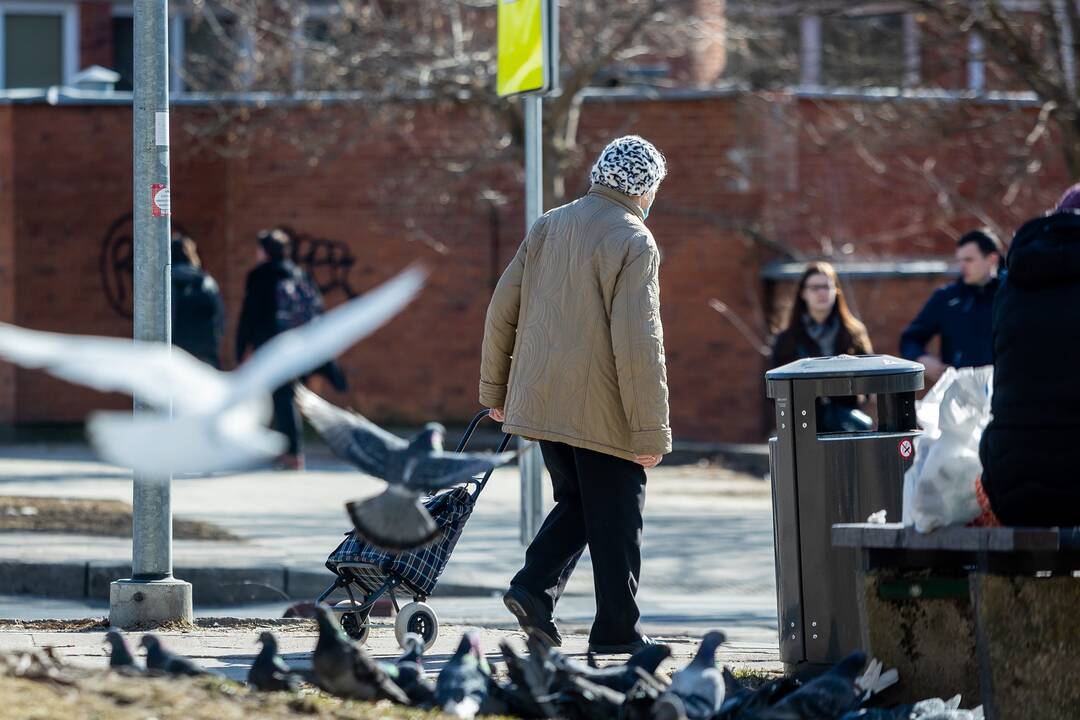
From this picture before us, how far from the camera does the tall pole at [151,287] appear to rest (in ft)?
23.8

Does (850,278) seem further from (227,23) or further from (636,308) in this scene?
(636,308)

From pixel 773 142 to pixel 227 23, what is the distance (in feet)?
29.7

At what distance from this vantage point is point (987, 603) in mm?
5039

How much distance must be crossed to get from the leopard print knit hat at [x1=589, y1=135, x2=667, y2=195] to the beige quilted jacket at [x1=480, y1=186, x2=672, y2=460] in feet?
0.15

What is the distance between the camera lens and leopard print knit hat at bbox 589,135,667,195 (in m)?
Result: 6.54

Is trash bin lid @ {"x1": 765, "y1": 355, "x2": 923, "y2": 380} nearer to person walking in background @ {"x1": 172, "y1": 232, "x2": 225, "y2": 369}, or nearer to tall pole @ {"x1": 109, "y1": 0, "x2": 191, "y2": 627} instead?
tall pole @ {"x1": 109, "y1": 0, "x2": 191, "y2": 627}

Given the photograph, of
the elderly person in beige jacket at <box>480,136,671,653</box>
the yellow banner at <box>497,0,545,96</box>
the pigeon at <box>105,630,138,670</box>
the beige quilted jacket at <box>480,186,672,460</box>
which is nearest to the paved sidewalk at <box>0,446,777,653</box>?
the elderly person in beige jacket at <box>480,136,671,653</box>

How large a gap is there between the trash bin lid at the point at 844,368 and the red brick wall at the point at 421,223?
1161 centimetres

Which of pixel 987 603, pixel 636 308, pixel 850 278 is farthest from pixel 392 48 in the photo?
pixel 987 603

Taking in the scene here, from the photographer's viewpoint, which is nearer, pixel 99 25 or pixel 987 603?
pixel 987 603

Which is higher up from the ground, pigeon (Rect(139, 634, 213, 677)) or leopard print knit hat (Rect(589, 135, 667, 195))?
leopard print knit hat (Rect(589, 135, 667, 195))

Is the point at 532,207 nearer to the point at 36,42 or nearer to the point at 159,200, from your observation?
the point at 159,200

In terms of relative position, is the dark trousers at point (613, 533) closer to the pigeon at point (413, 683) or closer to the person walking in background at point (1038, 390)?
the pigeon at point (413, 683)

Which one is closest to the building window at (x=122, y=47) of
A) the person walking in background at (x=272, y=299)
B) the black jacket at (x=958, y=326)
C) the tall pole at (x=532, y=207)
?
the person walking in background at (x=272, y=299)
